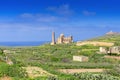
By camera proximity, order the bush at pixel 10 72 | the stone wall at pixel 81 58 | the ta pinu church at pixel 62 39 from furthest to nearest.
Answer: the ta pinu church at pixel 62 39, the stone wall at pixel 81 58, the bush at pixel 10 72

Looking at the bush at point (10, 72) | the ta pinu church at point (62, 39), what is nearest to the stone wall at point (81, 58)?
the bush at point (10, 72)

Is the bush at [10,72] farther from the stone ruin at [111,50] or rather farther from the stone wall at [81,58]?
the stone ruin at [111,50]

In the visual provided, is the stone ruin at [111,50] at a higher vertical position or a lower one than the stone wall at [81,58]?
higher

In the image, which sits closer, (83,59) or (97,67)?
(97,67)

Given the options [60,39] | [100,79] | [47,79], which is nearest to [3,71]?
[47,79]

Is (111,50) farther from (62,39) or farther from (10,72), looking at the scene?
(10,72)

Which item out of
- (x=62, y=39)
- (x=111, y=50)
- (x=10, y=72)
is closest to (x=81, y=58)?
(x=111, y=50)

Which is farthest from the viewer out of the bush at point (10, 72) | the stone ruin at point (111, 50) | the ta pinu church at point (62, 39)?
the ta pinu church at point (62, 39)

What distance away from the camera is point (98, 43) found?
8638 cm

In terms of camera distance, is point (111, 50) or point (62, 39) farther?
point (62, 39)

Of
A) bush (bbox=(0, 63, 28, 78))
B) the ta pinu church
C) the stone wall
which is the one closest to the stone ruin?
the stone wall

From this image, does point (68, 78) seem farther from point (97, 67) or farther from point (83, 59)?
point (83, 59)

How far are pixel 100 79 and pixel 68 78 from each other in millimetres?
3323

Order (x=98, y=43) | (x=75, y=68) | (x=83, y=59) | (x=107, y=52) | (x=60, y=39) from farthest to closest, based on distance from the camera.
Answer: (x=60, y=39)
(x=98, y=43)
(x=107, y=52)
(x=83, y=59)
(x=75, y=68)
